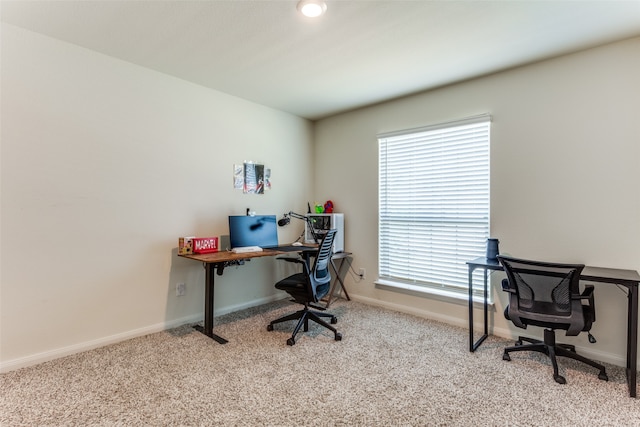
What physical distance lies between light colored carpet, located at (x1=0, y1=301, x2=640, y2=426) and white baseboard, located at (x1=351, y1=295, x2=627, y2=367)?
103mm

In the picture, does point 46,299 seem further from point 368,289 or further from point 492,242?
point 492,242

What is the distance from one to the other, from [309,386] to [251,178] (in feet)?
8.18

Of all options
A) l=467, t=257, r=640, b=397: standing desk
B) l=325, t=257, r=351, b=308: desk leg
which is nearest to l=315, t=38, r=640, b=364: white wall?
l=467, t=257, r=640, b=397: standing desk

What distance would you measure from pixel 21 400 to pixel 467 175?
392 cm

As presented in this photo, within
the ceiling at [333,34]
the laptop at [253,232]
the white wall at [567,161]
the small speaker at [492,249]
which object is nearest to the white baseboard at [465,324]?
the white wall at [567,161]

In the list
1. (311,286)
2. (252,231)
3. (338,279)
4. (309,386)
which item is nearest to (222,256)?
(252,231)

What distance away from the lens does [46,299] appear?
2490mm

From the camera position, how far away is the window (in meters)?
3.18

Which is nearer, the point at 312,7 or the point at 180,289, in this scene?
the point at 312,7

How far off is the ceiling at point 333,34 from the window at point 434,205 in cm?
64

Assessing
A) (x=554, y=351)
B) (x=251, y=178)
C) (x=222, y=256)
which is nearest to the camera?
(x=554, y=351)

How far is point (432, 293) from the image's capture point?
346cm

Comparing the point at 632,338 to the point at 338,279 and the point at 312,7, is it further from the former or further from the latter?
the point at 312,7

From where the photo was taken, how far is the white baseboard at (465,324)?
8.13 ft
